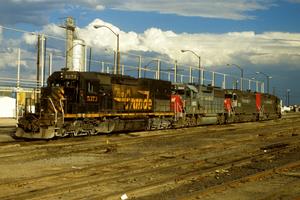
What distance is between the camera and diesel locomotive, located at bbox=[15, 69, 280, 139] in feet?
79.5

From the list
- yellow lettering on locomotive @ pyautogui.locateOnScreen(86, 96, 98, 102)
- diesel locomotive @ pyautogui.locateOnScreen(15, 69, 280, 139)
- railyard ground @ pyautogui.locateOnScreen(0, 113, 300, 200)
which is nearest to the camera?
railyard ground @ pyautogui.locateOnScreen(0, 113, 300, 200)

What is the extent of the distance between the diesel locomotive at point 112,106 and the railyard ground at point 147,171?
2.84 metres

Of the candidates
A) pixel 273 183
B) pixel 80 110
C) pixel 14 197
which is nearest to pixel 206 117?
pixel 80 110

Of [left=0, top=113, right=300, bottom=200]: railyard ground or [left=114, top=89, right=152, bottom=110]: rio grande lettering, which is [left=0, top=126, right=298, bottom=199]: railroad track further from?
[left=114, top=89, right=152, bottom=110]: rio grande lettering

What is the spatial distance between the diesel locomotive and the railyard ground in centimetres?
284

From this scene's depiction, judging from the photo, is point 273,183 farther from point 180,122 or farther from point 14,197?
point 180,122

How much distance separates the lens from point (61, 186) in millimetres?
11320

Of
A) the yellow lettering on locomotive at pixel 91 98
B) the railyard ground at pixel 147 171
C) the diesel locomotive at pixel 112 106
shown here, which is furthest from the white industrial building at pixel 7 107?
the railyard ground at pixel 147 171

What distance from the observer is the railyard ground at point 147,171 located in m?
10.7

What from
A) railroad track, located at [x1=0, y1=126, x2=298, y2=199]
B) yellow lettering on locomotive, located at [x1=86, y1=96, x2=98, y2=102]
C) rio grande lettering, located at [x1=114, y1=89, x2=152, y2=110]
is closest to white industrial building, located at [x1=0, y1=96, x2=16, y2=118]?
rio grande lettering, located at [x1=114, y1=89, x2=152, y2=110]

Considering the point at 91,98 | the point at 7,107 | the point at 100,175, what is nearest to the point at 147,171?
the point at 100,175

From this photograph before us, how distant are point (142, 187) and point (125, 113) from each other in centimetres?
1834

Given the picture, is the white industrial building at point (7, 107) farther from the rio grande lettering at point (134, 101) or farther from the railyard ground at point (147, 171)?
the railyard ground at point (147, 171)

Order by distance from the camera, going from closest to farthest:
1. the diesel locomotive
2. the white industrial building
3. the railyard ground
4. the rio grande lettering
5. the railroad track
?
the railyard ground
the railroad track
the diesel locomotive
the rio grande lettering
the white industrial building
